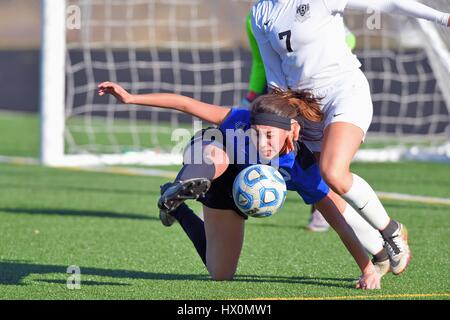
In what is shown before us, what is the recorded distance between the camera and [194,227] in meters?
6.18

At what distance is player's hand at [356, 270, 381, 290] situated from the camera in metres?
5.61

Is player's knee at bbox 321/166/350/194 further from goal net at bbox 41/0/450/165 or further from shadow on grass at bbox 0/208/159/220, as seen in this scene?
goal net at bbox 41/0/450/165

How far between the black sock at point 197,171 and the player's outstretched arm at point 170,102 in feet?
0.98

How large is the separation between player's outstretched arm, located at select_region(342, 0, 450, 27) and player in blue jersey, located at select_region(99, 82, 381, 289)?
678 mm

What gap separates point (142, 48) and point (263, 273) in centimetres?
1496

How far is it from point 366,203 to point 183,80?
45.5 ft

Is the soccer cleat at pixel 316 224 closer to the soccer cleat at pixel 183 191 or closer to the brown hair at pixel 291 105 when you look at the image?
the brown hair at pixel 291 105

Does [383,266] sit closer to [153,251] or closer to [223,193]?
→ [223,193]

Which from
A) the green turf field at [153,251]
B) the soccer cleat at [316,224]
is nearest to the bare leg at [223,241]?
the green turf field at [153,251]

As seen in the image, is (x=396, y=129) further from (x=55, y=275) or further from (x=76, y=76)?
(x=55, y=275)

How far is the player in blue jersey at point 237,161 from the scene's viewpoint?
215 inches

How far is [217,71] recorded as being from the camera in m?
18.8
